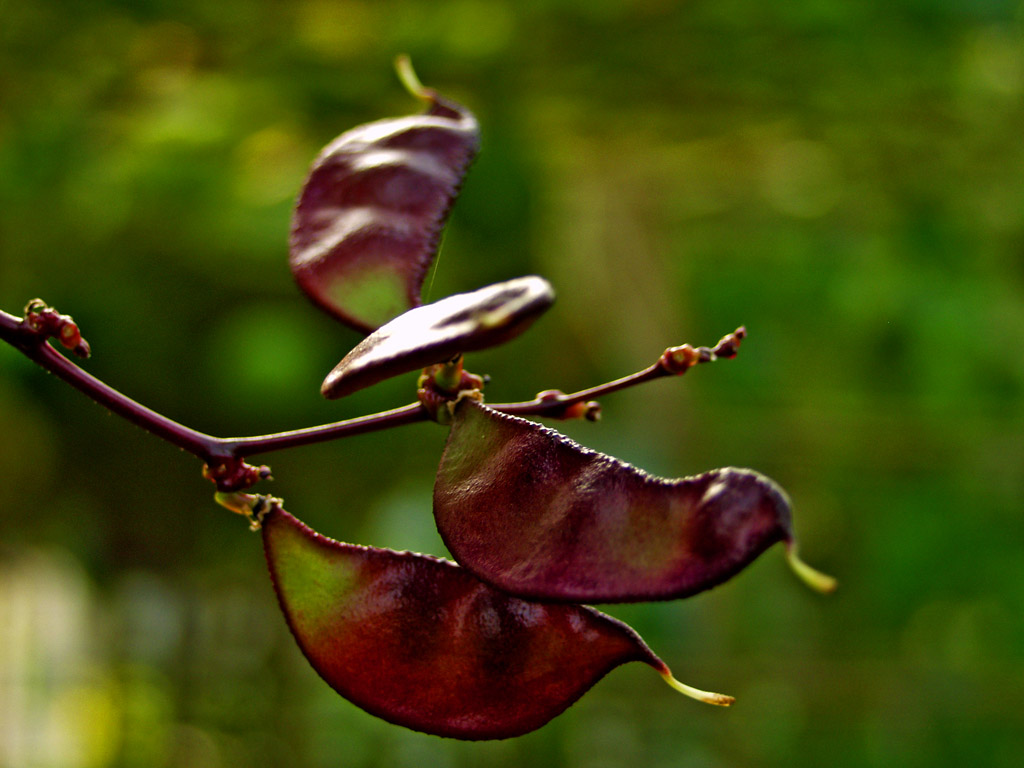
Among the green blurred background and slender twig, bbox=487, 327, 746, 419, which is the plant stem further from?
the green blurred background

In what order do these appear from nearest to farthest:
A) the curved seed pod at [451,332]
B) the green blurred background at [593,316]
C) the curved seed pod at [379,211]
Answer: the curved seed pod at [451,332]
the curved seed pod at [379,211]
the green blurred background at [593,316]

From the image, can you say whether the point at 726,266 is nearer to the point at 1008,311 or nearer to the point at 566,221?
the point at 566,221

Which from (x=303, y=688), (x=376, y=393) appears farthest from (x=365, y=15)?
(x=303, y=688)

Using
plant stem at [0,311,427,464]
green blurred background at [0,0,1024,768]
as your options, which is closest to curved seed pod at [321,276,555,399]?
plant stem at [0,311,427,464]

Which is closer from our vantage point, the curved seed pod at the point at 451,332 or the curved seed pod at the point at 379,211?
the curved seed pod at the point at 451,332

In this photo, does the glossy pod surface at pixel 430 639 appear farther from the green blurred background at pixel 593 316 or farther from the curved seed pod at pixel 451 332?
the green blurred background at pixel 593 316

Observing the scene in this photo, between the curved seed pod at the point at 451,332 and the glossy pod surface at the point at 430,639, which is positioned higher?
the curved seed pod at the point at 451,332

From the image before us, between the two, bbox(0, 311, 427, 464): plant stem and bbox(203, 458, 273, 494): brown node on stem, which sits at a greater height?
bbox(0, 311, 427, 464): plant stem

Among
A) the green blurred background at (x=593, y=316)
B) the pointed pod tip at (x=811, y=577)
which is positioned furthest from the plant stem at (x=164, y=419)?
the green blurred background at (x=593, y=316)
